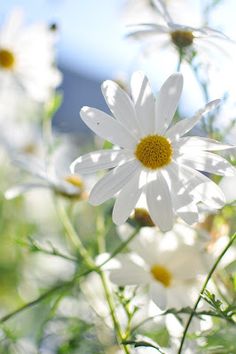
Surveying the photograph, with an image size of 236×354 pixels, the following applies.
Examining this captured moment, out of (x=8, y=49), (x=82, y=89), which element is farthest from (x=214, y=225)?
(x=82, y=89)

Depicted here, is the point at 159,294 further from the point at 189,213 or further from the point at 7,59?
the point at 7,59

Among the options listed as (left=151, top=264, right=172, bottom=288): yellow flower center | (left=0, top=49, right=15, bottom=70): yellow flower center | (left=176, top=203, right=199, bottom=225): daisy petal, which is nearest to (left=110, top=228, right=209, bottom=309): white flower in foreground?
(left=151, top=264, right=172, bottom=288): yellow flower center

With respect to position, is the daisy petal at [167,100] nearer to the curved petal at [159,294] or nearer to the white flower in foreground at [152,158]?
the white flower in foreground at [152,158]

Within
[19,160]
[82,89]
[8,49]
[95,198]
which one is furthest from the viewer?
[82,89]

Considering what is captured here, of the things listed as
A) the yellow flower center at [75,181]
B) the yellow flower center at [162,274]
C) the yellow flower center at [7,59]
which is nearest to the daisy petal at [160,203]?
the yellow flower center at [162,274]

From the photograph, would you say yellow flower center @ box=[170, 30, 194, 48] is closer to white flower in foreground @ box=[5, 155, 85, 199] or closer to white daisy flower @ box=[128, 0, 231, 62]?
white daisy flower @ box=[128, 0, 231, 62]

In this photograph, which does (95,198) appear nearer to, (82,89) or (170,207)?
(170,207)
